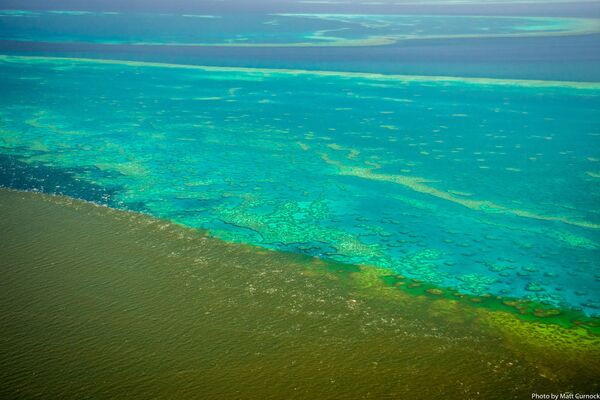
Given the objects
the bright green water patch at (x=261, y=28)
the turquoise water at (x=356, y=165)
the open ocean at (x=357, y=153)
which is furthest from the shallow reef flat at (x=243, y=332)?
the bright green water patch at (x=261, y=28)

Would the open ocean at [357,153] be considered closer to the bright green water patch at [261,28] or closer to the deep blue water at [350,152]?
the deep blue water at [350,152]

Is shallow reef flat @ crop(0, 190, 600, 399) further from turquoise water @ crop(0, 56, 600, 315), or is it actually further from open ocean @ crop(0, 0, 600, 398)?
turquoise water @ crop(0, 56, 600, 315)

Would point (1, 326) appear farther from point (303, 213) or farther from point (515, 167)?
point (515, 167)

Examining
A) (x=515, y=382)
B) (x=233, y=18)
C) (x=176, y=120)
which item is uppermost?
(x=233, y=18)

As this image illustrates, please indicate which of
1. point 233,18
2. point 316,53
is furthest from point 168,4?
point 316,53

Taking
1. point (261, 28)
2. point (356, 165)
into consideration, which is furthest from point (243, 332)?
point (261, 28)

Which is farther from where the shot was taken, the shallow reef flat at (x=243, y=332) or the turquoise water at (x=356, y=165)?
the turquoise water at (x=356, y=165)
